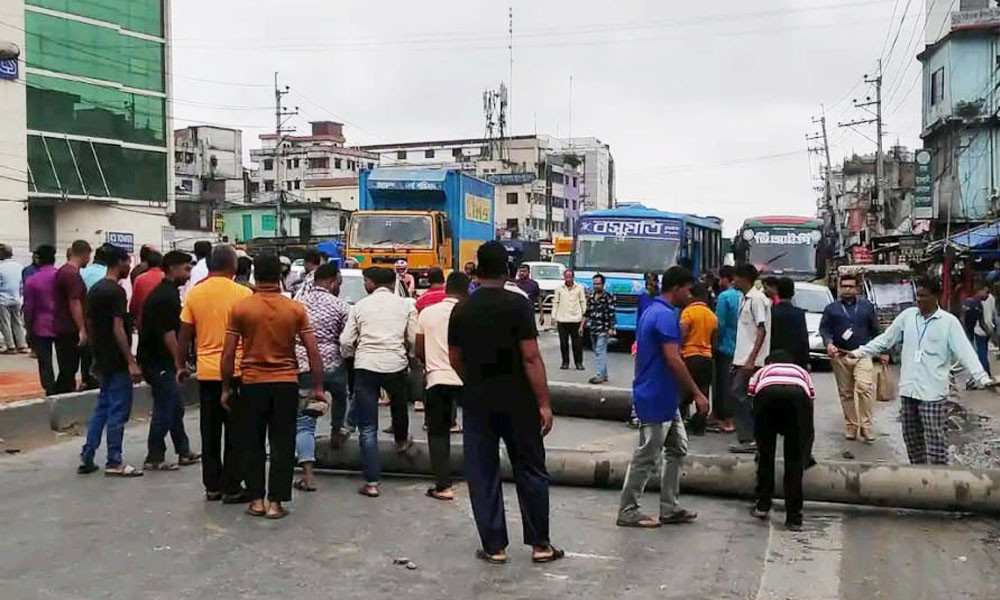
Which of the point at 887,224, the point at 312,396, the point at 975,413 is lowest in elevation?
the point at 975,413

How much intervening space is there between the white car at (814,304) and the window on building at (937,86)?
28.8 m

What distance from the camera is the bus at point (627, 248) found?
22.7 meters

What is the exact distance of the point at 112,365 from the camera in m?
8.91

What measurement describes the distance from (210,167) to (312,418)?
81566 millimetres

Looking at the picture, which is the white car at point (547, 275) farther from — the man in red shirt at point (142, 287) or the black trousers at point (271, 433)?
the black trousers at point (271, 433)

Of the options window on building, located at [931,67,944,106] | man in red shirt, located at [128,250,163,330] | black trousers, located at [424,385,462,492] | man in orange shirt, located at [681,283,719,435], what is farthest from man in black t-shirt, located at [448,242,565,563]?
window on building, located at [931,67,944,106]

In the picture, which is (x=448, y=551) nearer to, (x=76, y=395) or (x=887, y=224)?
(x=76, y=395)

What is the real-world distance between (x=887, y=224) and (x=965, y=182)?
14485 millimetres

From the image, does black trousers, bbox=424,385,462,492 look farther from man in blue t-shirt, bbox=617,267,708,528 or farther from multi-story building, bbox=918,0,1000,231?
multi-story building, bbox=918,0,1000,231

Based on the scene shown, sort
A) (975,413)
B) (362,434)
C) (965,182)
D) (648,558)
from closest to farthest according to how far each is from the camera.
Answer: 1. (648,558)
2. (362,434)
3. (975,413)
4. (965,182)

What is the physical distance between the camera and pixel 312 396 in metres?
7.91

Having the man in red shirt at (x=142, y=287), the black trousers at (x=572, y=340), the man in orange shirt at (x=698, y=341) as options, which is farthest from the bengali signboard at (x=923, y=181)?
the man in red shirt at (x=142, y=287)

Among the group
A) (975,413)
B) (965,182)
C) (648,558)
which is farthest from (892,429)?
(965,182)

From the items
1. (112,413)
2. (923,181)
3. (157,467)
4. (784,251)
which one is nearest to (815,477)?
(157,467)
